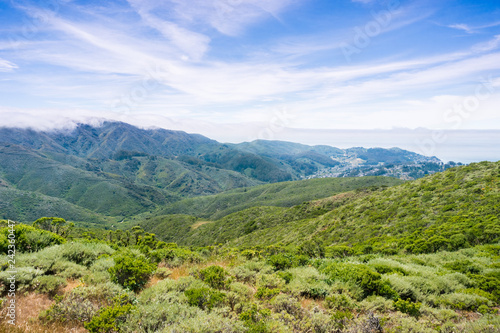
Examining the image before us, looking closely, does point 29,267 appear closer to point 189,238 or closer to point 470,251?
point 470,251

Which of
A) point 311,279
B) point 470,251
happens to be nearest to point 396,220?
point 470,251

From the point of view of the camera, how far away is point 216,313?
6.37 meters

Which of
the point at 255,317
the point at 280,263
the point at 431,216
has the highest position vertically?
the point at 255,317

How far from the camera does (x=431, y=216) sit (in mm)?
24562

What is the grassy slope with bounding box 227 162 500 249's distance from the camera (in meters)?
17.2

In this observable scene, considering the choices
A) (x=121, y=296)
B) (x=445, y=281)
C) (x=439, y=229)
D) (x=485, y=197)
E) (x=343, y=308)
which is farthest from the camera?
(x=485, y=197)

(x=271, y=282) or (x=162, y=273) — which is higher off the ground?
(x=271, y=282)

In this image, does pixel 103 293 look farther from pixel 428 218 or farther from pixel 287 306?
pixel 428 218

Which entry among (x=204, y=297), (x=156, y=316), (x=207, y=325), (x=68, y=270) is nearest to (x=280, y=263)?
(x=204, y=297)

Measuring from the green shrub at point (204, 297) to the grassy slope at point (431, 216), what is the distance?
1654cm

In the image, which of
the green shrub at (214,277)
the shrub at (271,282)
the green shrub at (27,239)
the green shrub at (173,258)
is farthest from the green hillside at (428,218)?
the green shrub at (27,239)

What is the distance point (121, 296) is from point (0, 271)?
350 cm

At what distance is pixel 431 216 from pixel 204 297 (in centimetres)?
2743

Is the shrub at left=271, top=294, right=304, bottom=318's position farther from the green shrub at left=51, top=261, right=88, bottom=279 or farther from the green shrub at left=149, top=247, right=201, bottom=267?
the green shrub at left=51, top=261, right=88, bottom=279
